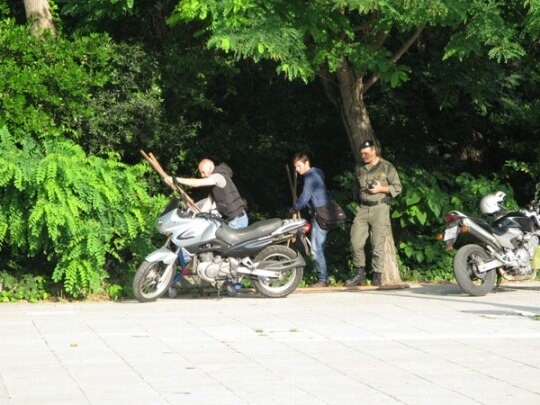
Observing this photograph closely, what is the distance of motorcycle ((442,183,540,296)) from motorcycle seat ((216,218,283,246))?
211cm

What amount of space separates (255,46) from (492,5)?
8.92ft

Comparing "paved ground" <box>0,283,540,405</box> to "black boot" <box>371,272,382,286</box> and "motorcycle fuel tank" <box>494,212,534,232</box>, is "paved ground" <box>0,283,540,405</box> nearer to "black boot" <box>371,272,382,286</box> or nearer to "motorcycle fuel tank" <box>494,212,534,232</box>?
"motorcycle fuel tank" <box>494,212,534,232</box>

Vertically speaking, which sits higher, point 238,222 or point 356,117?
point 356,117

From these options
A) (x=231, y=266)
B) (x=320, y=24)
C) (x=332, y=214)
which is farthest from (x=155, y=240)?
(x=320, y=24)

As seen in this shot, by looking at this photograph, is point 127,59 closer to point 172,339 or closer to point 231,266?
point 231,266

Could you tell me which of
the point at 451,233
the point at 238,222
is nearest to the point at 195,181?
the point at 238,222

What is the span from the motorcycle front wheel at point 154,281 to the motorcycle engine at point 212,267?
35 cm

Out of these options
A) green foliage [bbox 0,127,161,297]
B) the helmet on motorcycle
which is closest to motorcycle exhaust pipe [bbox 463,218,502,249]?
the helmet on motorcycle

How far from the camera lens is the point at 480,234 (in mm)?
14109

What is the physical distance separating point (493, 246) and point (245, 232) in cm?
298

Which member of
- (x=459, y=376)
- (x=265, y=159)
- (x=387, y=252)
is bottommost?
(x=459, y=376)

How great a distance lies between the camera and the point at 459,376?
8773 millimetres

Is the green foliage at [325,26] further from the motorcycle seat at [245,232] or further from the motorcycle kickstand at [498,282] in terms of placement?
the motorcycle kickstand at [498,282]

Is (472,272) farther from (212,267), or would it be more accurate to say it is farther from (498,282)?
(212,267)
